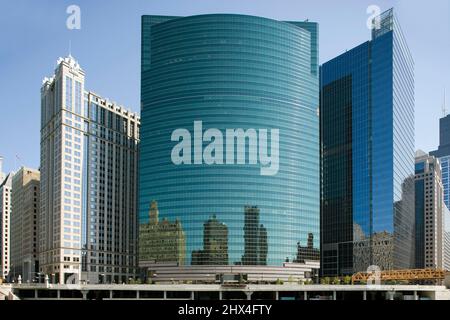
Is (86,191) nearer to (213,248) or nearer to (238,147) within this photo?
(213,248)

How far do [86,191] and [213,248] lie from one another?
49.0ft

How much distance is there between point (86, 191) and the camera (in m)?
50.3

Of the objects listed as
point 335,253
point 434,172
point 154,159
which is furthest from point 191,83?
point 434,172

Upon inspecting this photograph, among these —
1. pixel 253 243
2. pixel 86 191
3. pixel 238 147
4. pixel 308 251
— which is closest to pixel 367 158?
pixel 308 251

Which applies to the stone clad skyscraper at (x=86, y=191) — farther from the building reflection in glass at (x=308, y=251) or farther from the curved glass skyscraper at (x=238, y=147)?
the building reflection in glass at (x=308, y=251)

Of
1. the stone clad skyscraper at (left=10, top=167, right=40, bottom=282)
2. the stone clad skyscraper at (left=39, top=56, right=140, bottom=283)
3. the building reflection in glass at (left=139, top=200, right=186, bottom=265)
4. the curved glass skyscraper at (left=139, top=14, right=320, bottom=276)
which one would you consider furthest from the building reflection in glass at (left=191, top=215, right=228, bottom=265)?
the stone clad skyscraper at (left=10, top=167, right=40, bottom=282)

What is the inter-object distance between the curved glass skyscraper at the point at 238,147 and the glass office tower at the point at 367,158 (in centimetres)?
732

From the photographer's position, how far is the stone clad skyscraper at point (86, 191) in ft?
153

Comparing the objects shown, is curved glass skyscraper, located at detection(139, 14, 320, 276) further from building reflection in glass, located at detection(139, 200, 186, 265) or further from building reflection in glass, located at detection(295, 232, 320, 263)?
building reflection in glass, located at detection(295, 232, 320, 263)

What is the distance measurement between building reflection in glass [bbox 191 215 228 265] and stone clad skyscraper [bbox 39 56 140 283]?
11.4 meters

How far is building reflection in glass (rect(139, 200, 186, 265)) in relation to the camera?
47.9 metres

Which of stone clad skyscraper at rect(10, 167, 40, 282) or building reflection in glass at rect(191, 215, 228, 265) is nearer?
building reflection in glass at rect(191, 215, 228, 265)
